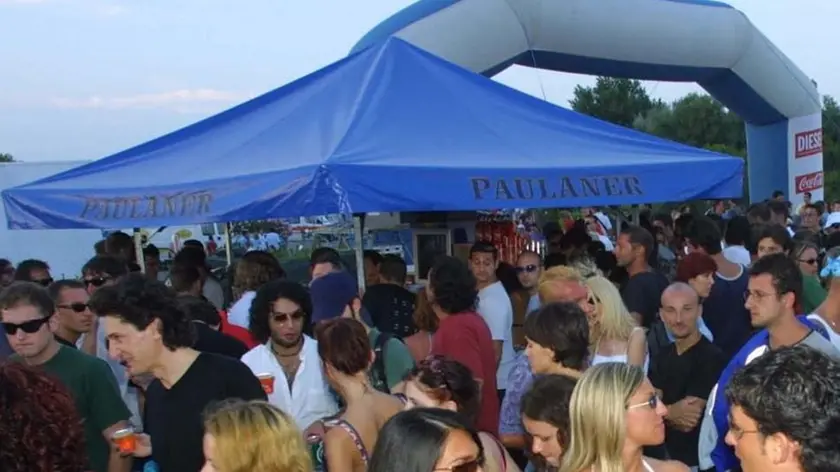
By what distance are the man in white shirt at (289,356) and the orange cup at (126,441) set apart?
699 millimetres

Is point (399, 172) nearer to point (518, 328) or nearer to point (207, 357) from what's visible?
point (518, 328)

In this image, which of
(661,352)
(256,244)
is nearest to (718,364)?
(661,352)

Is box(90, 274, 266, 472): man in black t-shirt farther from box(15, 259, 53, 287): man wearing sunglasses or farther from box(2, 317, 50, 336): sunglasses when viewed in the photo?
box(15, 259, 53, 287): man wearing sunglasses

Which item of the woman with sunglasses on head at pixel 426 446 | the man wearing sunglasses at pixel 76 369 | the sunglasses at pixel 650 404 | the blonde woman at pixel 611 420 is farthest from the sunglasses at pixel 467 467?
the man wearing sunglasses at pixel 76 369

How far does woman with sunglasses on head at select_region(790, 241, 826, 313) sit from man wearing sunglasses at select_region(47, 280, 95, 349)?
13.0 ft

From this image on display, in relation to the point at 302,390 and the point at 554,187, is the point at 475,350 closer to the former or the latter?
the point at 302,390

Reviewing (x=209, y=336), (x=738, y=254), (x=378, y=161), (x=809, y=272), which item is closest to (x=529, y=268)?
(x=378, y=161)

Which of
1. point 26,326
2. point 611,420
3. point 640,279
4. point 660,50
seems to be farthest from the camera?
point 660,50

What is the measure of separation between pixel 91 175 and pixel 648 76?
8774mm

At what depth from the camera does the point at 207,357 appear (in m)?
3.35

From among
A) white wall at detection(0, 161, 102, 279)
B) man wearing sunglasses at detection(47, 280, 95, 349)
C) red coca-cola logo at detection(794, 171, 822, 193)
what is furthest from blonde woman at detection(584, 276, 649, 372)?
red coca-cola logo at detection(794, 171, 822, 193)

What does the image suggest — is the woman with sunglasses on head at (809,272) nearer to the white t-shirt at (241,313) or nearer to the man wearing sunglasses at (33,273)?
the white t-shirt at (241,313)

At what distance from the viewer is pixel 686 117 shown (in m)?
46.7

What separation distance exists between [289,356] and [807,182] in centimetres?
1319
